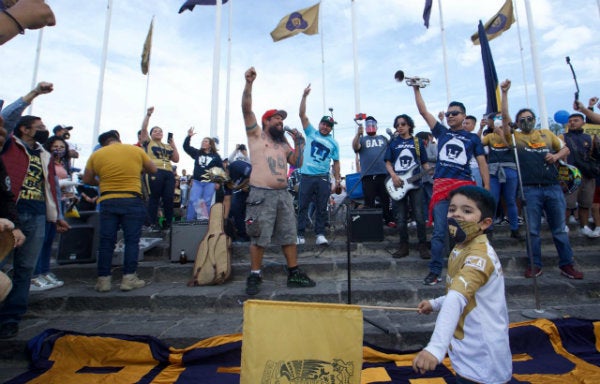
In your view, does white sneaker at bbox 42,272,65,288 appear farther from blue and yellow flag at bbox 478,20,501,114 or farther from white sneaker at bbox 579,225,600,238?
white sneaker at bbox 579,225,600,238

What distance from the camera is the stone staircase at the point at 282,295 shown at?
3.05m

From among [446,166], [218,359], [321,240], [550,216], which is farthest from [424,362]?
[550,216]

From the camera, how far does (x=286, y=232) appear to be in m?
3.90

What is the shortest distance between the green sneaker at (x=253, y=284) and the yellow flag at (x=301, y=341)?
215 cm

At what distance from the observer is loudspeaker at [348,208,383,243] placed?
5.19 m

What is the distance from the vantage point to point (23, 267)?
3176 millimetres

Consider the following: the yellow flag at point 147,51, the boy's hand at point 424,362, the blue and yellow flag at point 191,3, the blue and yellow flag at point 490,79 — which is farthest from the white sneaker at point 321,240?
the yellow flag at point 147,51

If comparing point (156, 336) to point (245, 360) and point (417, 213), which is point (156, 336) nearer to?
point (245, 360)

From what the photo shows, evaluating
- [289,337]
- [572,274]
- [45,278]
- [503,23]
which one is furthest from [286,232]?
[503,23]

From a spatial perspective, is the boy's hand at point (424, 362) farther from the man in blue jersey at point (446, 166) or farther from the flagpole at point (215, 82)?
the flagpole at point (215, 82)

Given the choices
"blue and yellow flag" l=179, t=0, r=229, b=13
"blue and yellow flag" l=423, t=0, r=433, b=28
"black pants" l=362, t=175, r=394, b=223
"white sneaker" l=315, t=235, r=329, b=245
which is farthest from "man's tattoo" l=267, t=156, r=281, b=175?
"blue and yellow flag" l=423, t=0, r=433, b=28

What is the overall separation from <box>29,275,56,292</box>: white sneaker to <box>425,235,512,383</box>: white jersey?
4.73m

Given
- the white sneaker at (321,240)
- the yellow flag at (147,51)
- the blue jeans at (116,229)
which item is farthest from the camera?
the yellow flag at (147,51)

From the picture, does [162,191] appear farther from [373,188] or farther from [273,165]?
[373,188]
